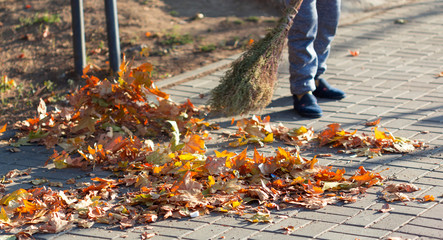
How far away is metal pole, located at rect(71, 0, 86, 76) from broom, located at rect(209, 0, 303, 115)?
5.09 feet

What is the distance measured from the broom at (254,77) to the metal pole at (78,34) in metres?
1.55

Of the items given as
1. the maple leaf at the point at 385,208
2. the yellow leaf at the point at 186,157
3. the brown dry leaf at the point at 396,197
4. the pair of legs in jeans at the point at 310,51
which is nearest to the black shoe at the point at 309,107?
the pair of legs in jeans at the point at 310,51

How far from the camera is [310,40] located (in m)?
5.18

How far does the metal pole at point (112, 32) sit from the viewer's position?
19.2ft

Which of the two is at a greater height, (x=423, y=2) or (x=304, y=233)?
(x=423, y=2)

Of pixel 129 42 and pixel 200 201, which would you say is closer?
pixel 200 201

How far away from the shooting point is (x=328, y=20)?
5.47 metres

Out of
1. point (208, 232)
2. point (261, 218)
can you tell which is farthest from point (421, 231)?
point (208, 232)

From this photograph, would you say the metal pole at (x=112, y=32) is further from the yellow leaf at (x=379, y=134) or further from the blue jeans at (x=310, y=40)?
the yellow leaf at (x=379, y=134)

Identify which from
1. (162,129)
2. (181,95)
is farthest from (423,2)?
(162,129)

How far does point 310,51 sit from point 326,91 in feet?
1.77

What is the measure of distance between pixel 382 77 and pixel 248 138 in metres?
1.98

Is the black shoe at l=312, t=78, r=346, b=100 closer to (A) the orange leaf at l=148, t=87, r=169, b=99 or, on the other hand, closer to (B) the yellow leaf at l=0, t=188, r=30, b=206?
(A) the orange leaf at l=148, t=87, r=169, b=99

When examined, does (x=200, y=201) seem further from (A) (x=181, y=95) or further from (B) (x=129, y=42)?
(B) (x=129, y=42)
